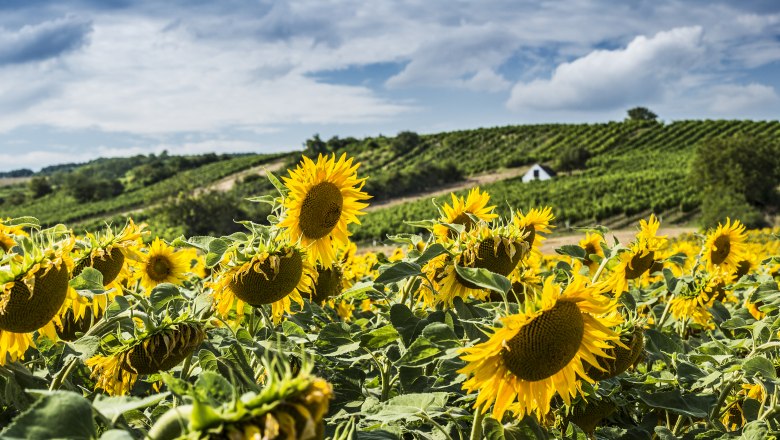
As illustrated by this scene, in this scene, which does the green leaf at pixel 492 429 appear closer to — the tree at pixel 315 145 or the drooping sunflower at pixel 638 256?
the drooping sunflower at pixel 638 256

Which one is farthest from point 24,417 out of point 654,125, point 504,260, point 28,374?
point 654,125

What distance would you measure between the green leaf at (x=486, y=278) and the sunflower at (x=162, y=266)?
1.98 meters

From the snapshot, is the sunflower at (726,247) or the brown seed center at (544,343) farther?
the sunflower at (726,247)

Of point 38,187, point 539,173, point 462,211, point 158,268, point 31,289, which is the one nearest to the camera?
point 31,289

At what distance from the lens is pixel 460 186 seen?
204 ft

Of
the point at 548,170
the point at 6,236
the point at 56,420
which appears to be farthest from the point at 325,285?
the point at 548,170

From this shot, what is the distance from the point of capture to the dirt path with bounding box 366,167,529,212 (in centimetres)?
5825

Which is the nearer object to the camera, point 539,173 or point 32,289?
point 32,289

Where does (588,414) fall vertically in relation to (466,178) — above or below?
above

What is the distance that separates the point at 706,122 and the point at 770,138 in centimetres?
1286

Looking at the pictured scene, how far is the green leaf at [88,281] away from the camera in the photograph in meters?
1.58

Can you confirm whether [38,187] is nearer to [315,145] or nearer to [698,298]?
[315,145]

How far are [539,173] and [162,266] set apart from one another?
59.1 m

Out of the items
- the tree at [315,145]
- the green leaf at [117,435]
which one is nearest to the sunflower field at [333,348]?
the green leaf at [117,435]
